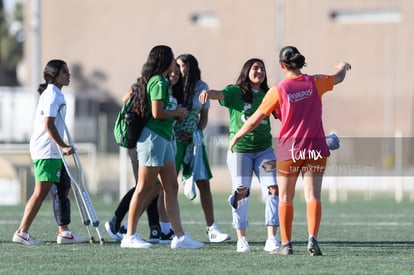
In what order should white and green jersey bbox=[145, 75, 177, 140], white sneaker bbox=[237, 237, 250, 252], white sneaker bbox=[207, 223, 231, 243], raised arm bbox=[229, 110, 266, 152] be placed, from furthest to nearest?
white sneaker bbox=[207, 223, 231, 243] → white sneaker bbox=[237, 237, 250, 252] → white and green jersey bbox=[145, 75, 177, 140] → raised arm bbox=[229, 110, 266, 152]

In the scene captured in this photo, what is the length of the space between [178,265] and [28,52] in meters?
54.2

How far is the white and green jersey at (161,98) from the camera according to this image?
36.9ft

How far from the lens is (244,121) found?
1171cm

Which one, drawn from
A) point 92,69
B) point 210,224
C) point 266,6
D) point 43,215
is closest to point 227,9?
point 266,6

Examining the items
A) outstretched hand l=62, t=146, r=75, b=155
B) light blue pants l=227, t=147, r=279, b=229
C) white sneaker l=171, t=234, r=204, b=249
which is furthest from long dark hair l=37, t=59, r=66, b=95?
white sneaker l=171, t=234, r=204, b=249

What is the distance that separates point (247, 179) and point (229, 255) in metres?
1.13

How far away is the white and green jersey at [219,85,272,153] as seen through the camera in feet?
38.3

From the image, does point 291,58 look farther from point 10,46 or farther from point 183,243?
point 10,46

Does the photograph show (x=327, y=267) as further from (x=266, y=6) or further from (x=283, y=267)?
(x=266, y=6)

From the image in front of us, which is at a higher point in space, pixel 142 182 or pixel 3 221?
pixel 142 182

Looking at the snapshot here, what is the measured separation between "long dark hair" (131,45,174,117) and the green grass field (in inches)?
58.8

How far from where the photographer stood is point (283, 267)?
973 cm

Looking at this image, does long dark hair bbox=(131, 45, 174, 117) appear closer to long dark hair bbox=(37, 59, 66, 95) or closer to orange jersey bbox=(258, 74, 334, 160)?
orange jersey bbox=(258, 74, 334, 160)

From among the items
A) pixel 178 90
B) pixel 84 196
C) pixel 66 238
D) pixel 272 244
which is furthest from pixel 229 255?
pixel 178 90
